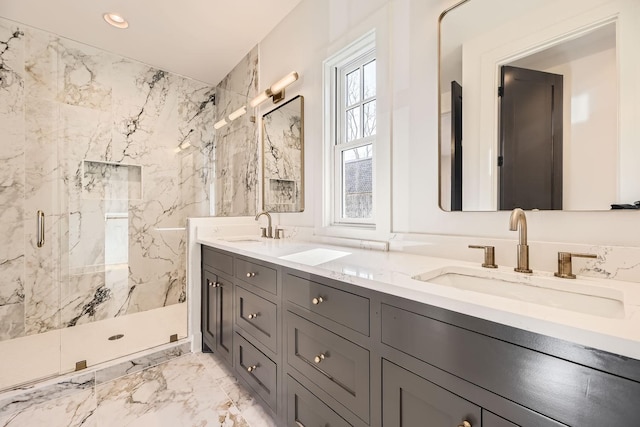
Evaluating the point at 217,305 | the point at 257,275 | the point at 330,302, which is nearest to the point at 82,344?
the point at 217,305

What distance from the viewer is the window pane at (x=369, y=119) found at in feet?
5.39

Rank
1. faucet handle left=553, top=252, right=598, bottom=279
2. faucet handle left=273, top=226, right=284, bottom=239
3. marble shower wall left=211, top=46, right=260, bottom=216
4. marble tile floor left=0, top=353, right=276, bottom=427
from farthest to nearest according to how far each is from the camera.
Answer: marble shower wall left=211, top=46, right=260, bottom=216
faucet handle left=273, top=226, right=284, bottom=239
marble tile floor left=0, top=353, right=276, bottom=427
faucet handle left=553, top=252, right=598, bottom=279

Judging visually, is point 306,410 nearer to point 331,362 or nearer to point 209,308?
point 331,362

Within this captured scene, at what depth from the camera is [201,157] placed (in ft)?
9.71

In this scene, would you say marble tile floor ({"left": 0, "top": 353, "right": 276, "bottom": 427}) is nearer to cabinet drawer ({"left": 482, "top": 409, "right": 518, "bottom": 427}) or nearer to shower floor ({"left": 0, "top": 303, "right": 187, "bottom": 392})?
shower floor ({"left": 0, "top": 303, "right": 187, "bottom": 392})

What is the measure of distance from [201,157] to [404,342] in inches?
113

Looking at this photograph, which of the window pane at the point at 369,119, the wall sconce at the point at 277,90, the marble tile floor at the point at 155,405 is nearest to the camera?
the marble tile floor at the point at 155,405

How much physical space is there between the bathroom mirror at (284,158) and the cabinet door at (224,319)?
29.9 inches

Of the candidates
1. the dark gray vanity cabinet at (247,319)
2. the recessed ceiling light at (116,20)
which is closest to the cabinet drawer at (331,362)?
the dark gray vanity cabinet at (247,319)

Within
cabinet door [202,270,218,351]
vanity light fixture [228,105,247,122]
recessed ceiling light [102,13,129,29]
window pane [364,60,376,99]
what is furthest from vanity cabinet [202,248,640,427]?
recessed ceiling light [102,13,129,29]

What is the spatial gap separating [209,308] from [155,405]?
2.03ft

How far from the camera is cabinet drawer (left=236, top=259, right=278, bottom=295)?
127 centimetres

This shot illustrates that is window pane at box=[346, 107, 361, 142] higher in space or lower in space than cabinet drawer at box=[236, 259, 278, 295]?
higher

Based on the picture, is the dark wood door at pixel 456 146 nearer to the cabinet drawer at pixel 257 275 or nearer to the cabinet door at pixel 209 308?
the cabinet drawer at pixel 257 275
